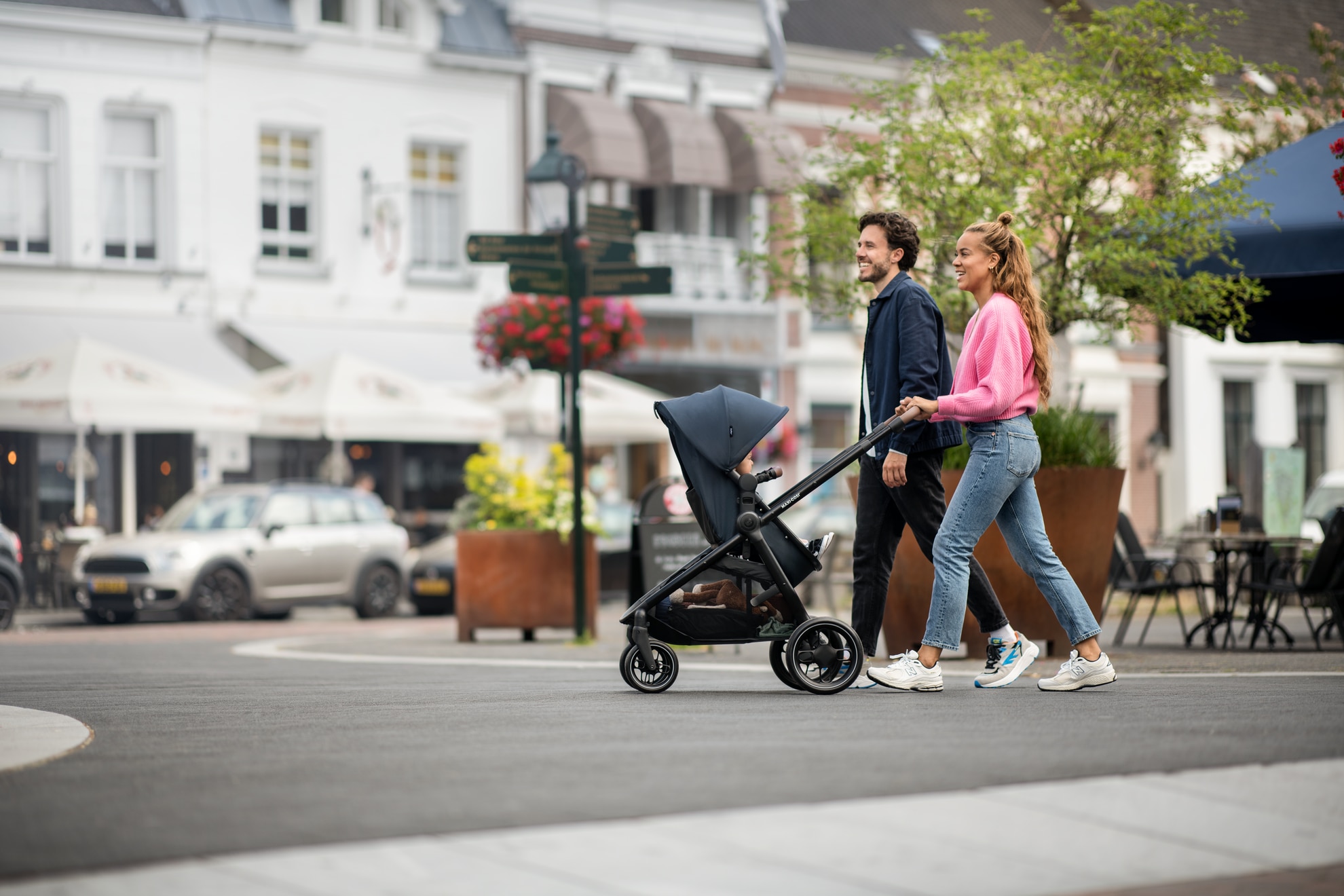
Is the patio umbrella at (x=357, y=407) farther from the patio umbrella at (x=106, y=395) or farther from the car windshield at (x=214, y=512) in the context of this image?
the car windshield at (x=214, y=512)

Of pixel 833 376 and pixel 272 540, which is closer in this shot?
pixel 272 540

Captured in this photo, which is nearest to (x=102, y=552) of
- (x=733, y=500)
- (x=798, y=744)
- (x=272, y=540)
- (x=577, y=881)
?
(x=272, y=540)

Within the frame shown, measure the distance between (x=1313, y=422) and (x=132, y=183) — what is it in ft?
84.2

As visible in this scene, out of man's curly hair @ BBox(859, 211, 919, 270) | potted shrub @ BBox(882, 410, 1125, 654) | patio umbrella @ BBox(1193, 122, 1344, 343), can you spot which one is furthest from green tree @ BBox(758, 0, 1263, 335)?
man's curly hair @ BBox(859, 211, 919, 270)

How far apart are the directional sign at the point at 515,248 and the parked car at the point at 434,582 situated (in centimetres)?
863

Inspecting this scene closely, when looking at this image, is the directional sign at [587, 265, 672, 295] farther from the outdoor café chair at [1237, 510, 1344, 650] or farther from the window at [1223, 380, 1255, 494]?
the window at [1223, 380, 1255, 494]

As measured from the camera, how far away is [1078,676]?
819cm

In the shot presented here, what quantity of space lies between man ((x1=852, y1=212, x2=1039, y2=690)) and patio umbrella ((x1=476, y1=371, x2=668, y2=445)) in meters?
18.2

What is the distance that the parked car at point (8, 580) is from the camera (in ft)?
64.8

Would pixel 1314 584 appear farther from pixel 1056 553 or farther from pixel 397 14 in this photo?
pixel 397 14

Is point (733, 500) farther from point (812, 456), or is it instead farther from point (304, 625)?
point (812, 456)

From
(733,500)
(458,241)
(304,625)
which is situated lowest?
(304,625)

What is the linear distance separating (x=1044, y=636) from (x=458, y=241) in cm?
2208

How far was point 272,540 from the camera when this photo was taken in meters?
22.2
